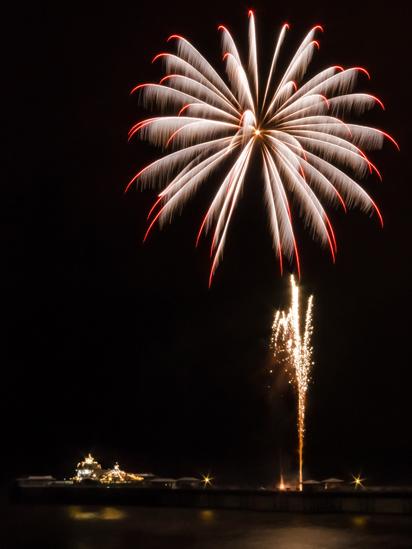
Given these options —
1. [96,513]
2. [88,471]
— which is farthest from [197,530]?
[88,471]

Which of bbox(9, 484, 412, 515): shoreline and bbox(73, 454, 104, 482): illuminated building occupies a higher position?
bbox(73, 454, 104, 482): illuminated building

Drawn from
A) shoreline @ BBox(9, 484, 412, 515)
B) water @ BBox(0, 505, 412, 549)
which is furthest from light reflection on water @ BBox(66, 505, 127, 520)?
shoreline @ BBox(9, 484, 412, 515)

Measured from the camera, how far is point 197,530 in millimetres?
19469

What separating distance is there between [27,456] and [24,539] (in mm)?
37914

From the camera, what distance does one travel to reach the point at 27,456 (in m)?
54.1

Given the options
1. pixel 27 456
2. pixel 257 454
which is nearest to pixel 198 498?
pixel 27 456

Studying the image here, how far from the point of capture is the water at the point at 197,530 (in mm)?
16734

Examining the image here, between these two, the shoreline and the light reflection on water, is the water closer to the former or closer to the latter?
the light reflection on water

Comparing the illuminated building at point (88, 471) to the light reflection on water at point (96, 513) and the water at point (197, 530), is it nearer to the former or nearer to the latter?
the light reflection on water at point (96, 513)

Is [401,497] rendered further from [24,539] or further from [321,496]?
[24,539]

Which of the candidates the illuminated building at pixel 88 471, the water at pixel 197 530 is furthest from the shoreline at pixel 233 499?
the illuminated building at pixel 88 471

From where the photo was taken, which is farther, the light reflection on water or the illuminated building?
the illuminated building

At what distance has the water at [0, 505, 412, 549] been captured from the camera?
16.7 m

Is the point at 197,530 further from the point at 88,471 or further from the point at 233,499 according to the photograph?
the point at 88,471
